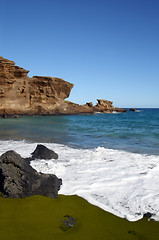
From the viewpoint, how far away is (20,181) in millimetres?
3740

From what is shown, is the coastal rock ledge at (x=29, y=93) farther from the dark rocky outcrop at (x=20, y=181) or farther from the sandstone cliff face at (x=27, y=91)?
the dark rocky outcrop at (x=20, y=181)

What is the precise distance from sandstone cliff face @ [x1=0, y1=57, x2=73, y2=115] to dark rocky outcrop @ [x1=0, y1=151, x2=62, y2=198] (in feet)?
123

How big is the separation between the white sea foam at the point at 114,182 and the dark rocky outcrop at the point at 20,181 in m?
0.47

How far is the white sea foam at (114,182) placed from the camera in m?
3.64

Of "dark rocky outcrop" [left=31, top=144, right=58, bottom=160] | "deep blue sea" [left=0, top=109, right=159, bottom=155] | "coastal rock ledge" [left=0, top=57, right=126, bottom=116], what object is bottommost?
"deep blue sea" [left=0, top=109, right=159, bottom=155]

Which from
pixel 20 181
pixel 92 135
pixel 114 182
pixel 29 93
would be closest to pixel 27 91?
pixel 29 93

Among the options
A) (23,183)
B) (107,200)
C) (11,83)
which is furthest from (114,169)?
(11,83)

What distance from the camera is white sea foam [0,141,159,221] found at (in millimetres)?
3643

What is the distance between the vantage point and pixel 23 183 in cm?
375

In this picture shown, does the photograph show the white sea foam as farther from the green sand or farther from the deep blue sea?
the deep blue sea

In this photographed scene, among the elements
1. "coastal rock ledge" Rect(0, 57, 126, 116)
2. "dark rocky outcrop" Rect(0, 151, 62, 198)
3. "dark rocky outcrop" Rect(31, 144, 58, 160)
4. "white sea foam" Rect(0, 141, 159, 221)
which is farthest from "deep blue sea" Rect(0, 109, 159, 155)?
"coastal rock ledge" Rect(0, 57, 126, 116)

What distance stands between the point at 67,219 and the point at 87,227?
1.20 feet

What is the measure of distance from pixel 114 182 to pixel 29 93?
43548mm

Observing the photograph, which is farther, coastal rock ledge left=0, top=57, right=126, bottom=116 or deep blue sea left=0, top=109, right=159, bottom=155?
coastal rock ledge left=0, top=57, right=126, bottom=116
